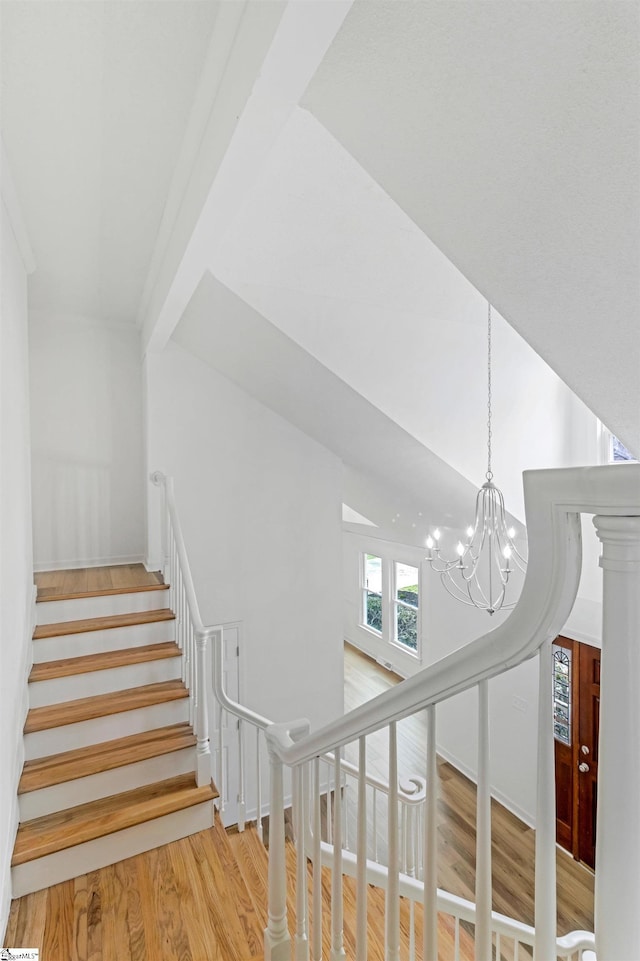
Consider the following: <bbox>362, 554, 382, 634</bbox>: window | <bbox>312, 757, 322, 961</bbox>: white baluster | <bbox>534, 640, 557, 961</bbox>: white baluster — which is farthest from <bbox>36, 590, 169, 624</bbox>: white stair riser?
<bbox>362, 554, 382, 634</bbox>: window

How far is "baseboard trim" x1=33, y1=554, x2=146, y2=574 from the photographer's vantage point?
3.90 metres

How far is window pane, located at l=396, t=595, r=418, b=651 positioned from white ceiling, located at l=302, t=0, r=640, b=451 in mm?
5620

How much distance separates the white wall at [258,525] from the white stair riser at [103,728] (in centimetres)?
115

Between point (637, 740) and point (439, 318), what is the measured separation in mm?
2703

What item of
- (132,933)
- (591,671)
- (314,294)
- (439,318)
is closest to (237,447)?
(314,294)

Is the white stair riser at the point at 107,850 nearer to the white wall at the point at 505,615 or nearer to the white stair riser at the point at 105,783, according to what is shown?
the white stair riser at the point at 105,783

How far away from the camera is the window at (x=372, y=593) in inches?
299

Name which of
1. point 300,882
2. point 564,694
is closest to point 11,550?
point 300,882

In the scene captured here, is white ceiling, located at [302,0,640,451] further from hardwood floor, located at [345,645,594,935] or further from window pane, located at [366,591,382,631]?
window pane, located at [366,591,382,631]

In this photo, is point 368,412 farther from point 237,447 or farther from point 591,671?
point 591,671

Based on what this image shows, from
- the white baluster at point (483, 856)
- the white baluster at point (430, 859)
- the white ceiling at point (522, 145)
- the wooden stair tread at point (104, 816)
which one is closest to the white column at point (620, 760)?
the white baluster at point (483, 856)

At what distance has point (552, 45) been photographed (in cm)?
85

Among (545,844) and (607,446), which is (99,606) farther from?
(607,446)

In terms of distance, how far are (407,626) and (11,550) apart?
18.7 feet
